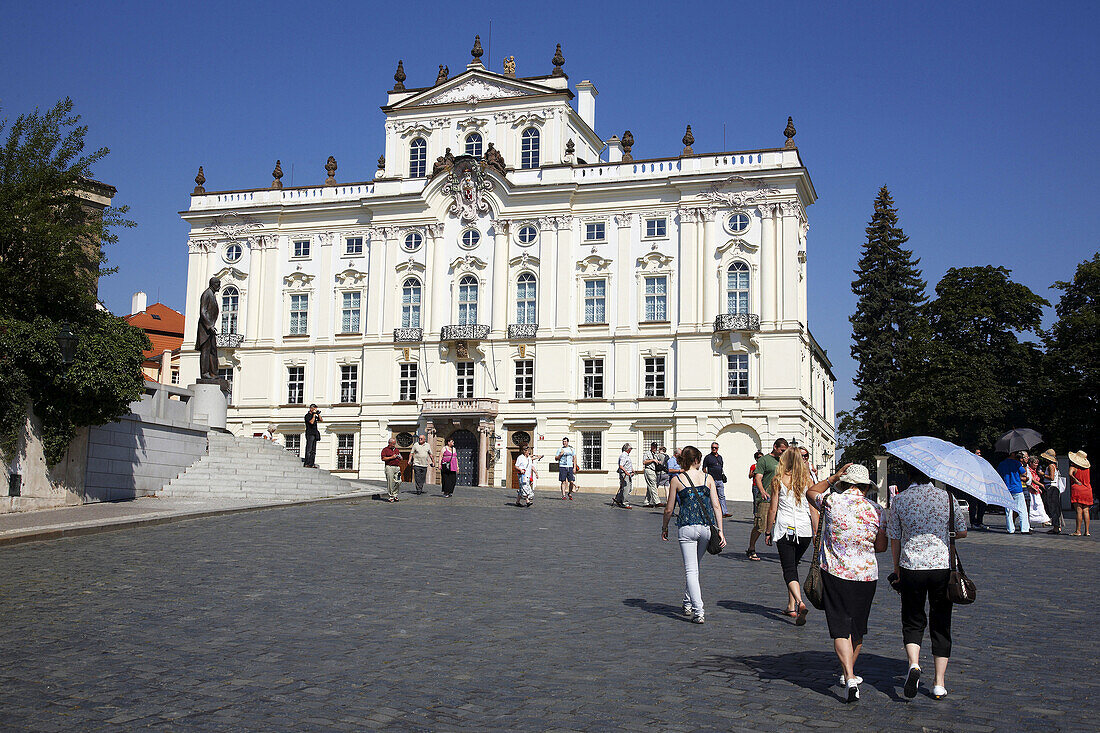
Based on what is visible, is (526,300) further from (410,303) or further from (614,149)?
(614,149)

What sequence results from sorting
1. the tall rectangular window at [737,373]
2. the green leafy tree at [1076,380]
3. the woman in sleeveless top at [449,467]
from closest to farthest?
the woman in sleeveless top at [449,467] < the green leafy tree at [1076,380] < the tall rectangular window at [737,373]

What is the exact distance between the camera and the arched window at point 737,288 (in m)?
53.7

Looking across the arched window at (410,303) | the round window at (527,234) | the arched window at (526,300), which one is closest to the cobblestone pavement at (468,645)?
the arched window at (526,300)

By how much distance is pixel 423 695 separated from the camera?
26.6 feet

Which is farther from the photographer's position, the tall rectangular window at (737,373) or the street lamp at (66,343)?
the tall rectangular window at (737,373)

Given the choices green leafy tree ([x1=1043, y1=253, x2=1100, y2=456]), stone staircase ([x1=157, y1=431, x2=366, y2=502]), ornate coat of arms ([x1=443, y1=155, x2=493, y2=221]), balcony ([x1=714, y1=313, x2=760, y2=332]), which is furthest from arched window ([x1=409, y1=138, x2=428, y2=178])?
green leafy tree ([x1=1043, y1=253, x2=1100, y2=456])

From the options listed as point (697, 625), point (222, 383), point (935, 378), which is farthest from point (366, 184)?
point (697, 625)

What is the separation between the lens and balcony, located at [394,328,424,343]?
5781 cm

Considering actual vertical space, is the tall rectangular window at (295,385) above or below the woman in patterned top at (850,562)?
above

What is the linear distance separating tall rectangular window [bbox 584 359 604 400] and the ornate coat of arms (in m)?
10.5

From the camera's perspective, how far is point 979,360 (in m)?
51.6

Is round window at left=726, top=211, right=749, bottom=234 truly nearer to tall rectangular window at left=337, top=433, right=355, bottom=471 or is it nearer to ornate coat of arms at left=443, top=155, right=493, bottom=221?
ornate coat of arms at left=443, top=155, right=493, bottom=221

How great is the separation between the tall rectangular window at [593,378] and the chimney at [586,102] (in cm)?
1645

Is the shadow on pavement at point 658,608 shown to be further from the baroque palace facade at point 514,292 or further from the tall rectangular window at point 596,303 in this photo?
the tall rectangular window at point 596,303
